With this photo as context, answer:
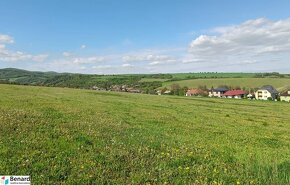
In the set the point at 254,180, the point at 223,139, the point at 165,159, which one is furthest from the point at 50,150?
the point at 223,139

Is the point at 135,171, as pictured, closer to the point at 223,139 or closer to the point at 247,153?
the point at 247,153

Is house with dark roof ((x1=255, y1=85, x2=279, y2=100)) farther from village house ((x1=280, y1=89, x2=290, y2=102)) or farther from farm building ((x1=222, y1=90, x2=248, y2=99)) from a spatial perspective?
village house ((x1=280, y1=89, x2=290, y2=102))

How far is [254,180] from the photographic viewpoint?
886 centimetres

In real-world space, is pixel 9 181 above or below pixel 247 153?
above

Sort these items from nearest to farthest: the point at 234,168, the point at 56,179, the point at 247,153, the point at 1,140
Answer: the point at 56,179 → the point at 234,168 → the point at 1,140 → the point at 247,153

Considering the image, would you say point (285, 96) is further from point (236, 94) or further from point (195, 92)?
point (195, 92)

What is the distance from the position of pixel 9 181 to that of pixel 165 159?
5275 mm

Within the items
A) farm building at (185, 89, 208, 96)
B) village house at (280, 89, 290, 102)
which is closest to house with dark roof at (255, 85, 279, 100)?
village house at (280, 89, 290, 102)

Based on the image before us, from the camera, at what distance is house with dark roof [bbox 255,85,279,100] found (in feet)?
557

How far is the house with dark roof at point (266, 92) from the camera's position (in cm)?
16965

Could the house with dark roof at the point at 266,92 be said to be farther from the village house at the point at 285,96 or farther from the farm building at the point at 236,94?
the village house at the point at 285,96

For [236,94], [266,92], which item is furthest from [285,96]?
[236,94]

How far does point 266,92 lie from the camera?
17525 centimetres

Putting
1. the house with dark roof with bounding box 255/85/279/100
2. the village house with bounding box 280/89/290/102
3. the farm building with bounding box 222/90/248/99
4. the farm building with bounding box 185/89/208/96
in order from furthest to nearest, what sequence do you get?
the farm building with bounding box 222/90/248/99, the house with dark roof with bounding box 255/85/279/100, the farm building with bounding box 185/89/208/96, the village house with bounding box 280/89/290/102
